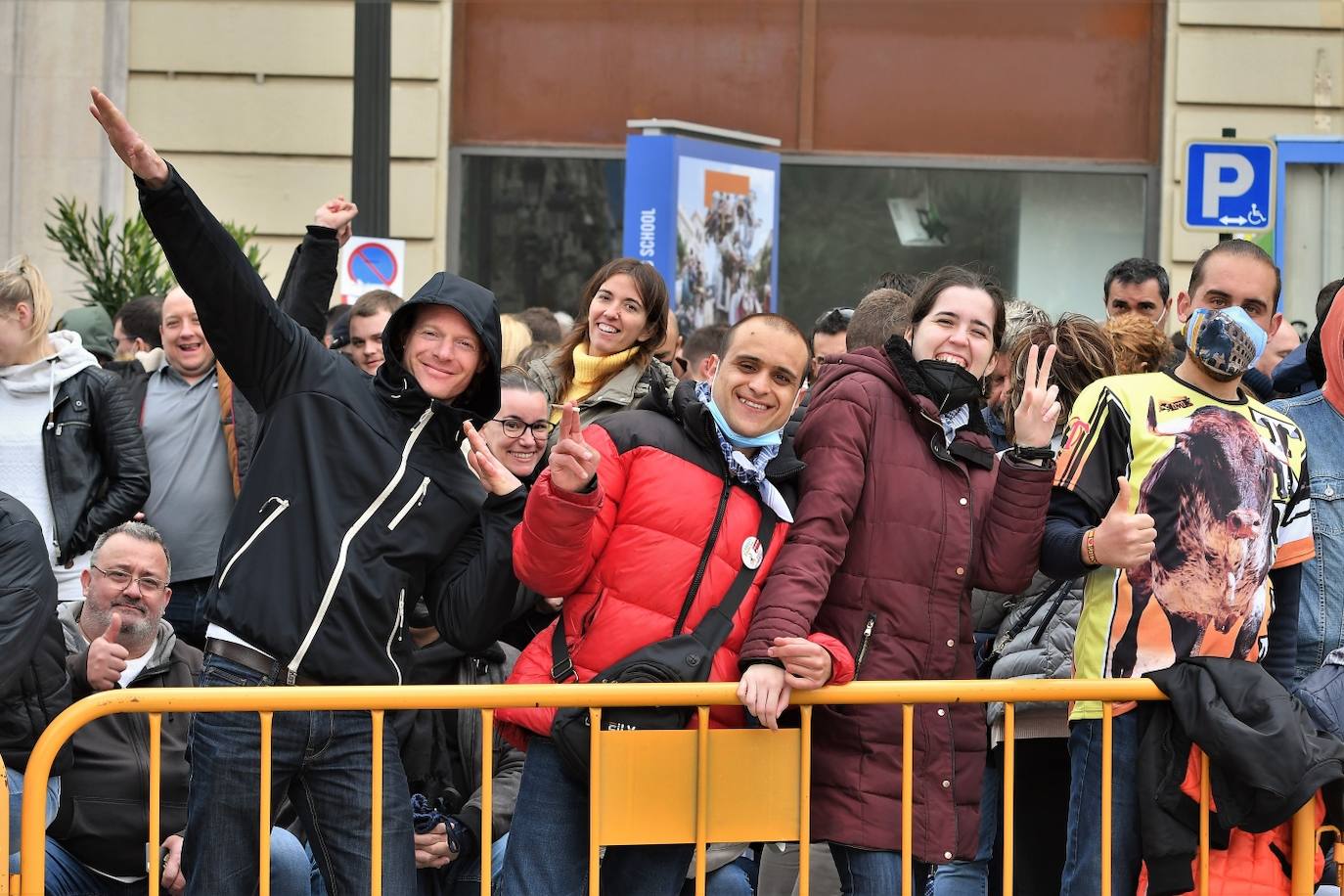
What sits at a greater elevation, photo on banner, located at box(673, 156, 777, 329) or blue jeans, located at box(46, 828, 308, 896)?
photo on banner, located at box(673, 156, 777, 329)

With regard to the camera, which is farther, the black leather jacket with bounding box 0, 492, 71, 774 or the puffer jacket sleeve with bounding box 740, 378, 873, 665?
the black leather jacket with bounding box 0, 492, 71, 774

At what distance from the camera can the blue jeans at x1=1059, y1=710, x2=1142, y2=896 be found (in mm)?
4453

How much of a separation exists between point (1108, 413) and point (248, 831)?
241 centimetres

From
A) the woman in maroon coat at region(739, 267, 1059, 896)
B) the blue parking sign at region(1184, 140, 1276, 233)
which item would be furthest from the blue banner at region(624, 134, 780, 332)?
the woman in maroon coat at region(739, 267, 1059, 896)

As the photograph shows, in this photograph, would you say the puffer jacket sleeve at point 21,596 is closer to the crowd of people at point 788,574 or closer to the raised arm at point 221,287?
the crowd of people at point 788,574

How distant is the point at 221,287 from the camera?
4141mm

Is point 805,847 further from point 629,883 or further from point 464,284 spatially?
point 464,284

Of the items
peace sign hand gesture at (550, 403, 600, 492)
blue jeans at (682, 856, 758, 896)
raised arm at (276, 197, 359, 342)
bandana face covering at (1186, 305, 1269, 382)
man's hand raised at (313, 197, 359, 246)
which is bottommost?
blue jeans at (682, 856, 758, 896)

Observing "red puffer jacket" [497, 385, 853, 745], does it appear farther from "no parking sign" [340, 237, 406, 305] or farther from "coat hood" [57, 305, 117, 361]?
"no parking sign" [340, 237, 406, 305]

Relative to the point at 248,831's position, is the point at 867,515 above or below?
above

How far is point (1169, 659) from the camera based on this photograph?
4.49 metres

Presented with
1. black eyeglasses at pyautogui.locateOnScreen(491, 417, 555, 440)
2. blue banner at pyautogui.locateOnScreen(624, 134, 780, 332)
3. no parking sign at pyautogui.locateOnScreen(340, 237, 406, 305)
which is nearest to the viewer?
black eyeglasses at pyautogui.locateOnScreen(491, 417, 555, 440)

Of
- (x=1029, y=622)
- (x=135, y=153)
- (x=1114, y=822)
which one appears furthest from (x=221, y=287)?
(x=1114, y=822)

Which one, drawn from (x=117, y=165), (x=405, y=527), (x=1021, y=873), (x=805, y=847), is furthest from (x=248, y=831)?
(x=117, y=165)
